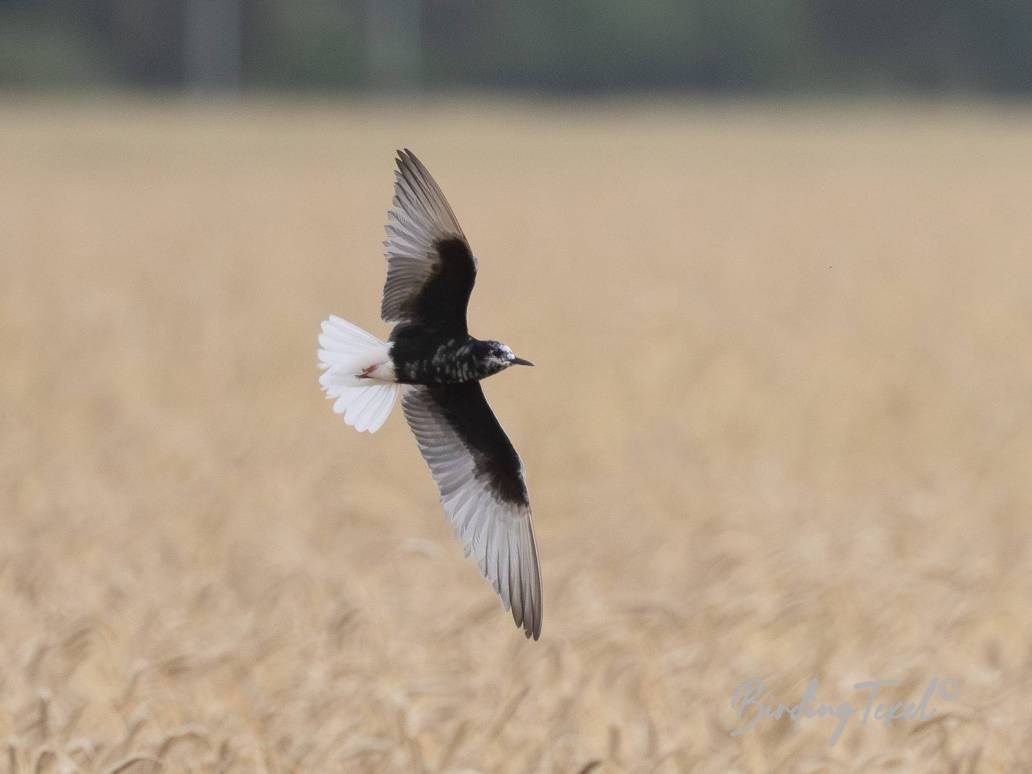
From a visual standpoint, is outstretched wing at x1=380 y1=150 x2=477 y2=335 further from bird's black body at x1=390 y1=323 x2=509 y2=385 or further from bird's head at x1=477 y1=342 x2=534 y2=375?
bird's head at x1=477 y1=342 x2=534 y2=375

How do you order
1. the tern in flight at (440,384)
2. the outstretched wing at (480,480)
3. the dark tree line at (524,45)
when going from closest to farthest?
the tern in flight at (440,384), the outstretched wing at (480,480), the dark tree line at (524,45)

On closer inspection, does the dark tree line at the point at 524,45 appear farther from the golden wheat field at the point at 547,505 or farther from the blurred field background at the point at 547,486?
the golden wheat field at the point at 547,505

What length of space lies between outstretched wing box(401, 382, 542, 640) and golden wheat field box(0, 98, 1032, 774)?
112 centimetres

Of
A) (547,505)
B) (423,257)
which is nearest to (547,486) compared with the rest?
(547,505)

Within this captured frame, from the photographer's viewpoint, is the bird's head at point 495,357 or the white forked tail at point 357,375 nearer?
the bird's head at point 495,357

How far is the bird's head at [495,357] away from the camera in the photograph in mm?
2459

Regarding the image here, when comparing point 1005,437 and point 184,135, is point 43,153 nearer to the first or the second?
point 184,135

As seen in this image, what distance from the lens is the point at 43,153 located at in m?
38.0

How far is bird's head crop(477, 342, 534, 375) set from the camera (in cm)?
246

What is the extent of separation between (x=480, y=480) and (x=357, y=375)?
0.40 m

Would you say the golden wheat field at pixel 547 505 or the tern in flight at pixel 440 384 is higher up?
the tern in flight at pixel 440 384

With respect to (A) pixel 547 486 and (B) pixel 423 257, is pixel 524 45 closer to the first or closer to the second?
(A) pixel 547 486

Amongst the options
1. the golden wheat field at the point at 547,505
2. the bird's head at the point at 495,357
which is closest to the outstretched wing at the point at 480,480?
the bird's head at the point at 495,357

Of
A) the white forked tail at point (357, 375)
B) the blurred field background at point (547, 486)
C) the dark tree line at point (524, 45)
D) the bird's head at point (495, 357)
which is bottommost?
the dark tree line at point (524, 45)
